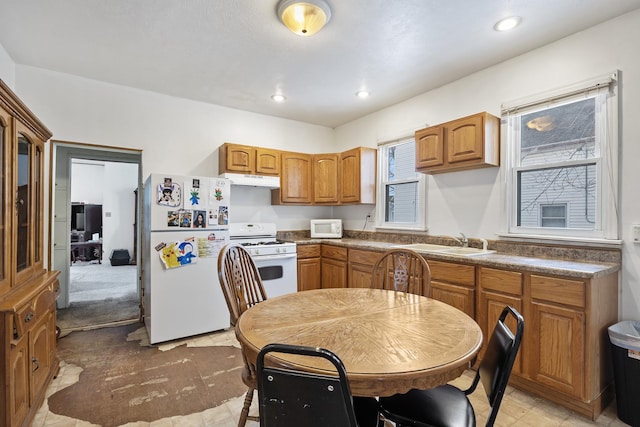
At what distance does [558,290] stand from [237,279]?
2.01 meters

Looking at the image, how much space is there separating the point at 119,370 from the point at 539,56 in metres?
4.23

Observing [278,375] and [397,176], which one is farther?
[397,176]

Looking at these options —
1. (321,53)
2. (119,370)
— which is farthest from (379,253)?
(119,370)

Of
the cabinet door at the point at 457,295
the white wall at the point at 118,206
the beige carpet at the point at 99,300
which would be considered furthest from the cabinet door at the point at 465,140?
the white wall at the point at 118,206

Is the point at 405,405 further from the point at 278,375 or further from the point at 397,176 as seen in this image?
the point at 397,176

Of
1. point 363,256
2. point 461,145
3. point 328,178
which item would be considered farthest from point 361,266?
point 461,145

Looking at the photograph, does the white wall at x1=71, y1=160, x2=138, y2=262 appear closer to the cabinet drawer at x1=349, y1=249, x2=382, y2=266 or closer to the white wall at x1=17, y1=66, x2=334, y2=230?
the white wall at x1=17, y1=66, x2=334, y2=230

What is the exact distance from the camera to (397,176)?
4.05m

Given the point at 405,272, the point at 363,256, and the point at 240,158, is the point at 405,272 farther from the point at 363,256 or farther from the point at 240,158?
the point at 240,158

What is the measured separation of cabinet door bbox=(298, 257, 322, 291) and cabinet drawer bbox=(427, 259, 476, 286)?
5.57 feet

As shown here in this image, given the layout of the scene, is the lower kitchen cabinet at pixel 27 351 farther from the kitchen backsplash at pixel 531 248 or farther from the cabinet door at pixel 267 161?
the kitchen backsplash at pixel 531 248

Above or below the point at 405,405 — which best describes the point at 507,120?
above

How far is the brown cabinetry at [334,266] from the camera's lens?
3822mm

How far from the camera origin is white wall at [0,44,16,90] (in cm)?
263
